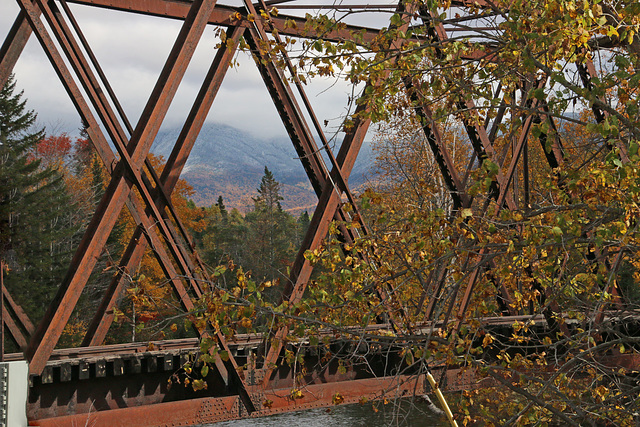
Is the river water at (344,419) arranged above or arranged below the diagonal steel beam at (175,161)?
below

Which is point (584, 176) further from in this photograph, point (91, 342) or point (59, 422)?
point (91, 342)

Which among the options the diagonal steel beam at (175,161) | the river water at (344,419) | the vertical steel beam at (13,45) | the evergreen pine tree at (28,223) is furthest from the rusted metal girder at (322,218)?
the evergreen pine tree at (28,223)

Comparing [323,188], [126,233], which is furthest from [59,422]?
[126,233]

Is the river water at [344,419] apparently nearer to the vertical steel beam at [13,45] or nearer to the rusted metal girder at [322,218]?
the rusted metal girder at [322,218]

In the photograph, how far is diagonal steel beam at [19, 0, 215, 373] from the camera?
5.85m

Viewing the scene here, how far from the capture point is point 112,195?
613 centimetres

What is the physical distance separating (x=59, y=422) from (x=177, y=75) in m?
Answer: 3.59

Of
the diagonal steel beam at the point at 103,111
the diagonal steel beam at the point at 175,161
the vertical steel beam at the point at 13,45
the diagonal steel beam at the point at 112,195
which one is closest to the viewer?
the diagonal steel beam at the point at 112,195

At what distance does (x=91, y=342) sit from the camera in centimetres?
806

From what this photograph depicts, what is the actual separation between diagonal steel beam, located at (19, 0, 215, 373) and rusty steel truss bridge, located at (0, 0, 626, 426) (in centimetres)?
1

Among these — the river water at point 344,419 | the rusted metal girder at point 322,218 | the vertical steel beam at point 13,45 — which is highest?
the vertical steel beam at point 13,45

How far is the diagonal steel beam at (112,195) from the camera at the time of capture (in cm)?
585

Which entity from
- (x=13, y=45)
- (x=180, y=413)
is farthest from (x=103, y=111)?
(x=180, y=413)

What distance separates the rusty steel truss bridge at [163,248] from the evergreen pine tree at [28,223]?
22294mm
